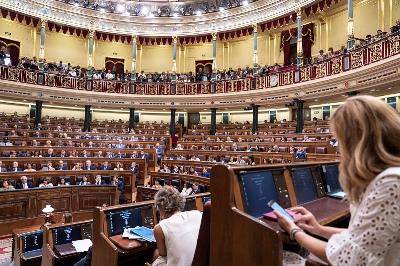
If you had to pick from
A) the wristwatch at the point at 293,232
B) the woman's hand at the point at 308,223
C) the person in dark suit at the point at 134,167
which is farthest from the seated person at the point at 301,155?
the wristwatch at the point at 293,232

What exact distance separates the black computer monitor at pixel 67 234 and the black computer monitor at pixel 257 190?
2334mm

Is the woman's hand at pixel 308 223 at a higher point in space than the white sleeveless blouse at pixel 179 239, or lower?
higher

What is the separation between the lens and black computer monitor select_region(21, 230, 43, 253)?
367 cm

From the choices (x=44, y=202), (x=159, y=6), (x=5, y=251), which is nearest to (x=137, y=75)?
(x=159, y=6)

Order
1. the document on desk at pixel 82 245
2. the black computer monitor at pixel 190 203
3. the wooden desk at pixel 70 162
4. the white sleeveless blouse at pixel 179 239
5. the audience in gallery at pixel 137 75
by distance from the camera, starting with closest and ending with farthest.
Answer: the white sleeveless blouse at pixel 179 239 → the document on desk at pixel 82 245 → the black computer monitor at pixel 190 203 → the wooden desk at pixel 70 162 → the audience in gallery at pixel 137 75

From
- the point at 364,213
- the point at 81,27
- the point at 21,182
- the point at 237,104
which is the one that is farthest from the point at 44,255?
the point at 81,27

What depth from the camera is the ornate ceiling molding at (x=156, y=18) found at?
14297mm

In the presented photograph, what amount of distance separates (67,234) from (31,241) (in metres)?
0.87

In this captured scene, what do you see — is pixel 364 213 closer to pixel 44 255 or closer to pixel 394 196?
pixel 394 196

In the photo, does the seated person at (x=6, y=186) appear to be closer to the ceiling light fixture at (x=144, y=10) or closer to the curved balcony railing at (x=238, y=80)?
the curved balcony railing at (x=238, y=80)

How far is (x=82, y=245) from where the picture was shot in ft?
10.3

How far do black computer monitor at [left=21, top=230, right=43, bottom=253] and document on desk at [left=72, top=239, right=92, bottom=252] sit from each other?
894 millimetres

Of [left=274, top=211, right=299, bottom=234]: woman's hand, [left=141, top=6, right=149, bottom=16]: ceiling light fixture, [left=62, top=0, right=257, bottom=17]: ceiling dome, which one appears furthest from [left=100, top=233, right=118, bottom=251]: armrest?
[left=141, top=6, right=149, bottom=16]: ceiling light fixture

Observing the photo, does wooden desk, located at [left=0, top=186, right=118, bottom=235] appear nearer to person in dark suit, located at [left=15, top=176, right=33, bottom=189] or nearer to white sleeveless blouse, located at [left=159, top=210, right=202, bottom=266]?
person in dark suit, located at [left=15, top=176, right=33, bottom=189]
